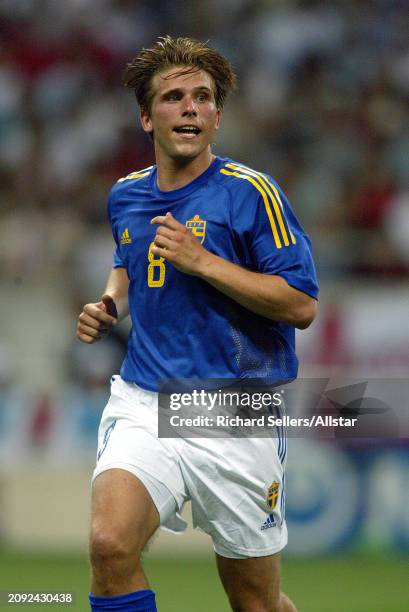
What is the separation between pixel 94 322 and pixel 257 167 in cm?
704

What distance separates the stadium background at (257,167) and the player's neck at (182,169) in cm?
359

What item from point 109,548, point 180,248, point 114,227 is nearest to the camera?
point 109,548

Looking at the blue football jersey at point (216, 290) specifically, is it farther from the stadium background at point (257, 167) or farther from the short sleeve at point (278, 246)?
the stadium background at point (257, 167)

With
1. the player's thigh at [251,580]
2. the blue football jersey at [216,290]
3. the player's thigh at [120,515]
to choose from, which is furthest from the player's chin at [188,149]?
the player's thigh at [251,580]

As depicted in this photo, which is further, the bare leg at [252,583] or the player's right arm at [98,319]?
the player's right arm at [98,319]

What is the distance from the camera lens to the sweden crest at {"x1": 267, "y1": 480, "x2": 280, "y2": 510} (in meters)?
4.61

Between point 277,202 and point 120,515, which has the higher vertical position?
point 277,202

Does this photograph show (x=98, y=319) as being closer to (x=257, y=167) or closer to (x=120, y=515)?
(x=120, y=515)

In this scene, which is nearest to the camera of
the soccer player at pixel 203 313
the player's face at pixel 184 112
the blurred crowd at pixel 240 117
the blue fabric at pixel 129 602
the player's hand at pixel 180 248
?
the blue fabric at pixel 129 602

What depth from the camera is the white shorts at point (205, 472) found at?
4359 millimetres

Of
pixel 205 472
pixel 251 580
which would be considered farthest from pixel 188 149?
pixel 251 580

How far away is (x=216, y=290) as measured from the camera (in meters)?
4.55

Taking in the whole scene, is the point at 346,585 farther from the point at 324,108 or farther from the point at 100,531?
the point at 324,108

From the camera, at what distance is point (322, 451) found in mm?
9938
